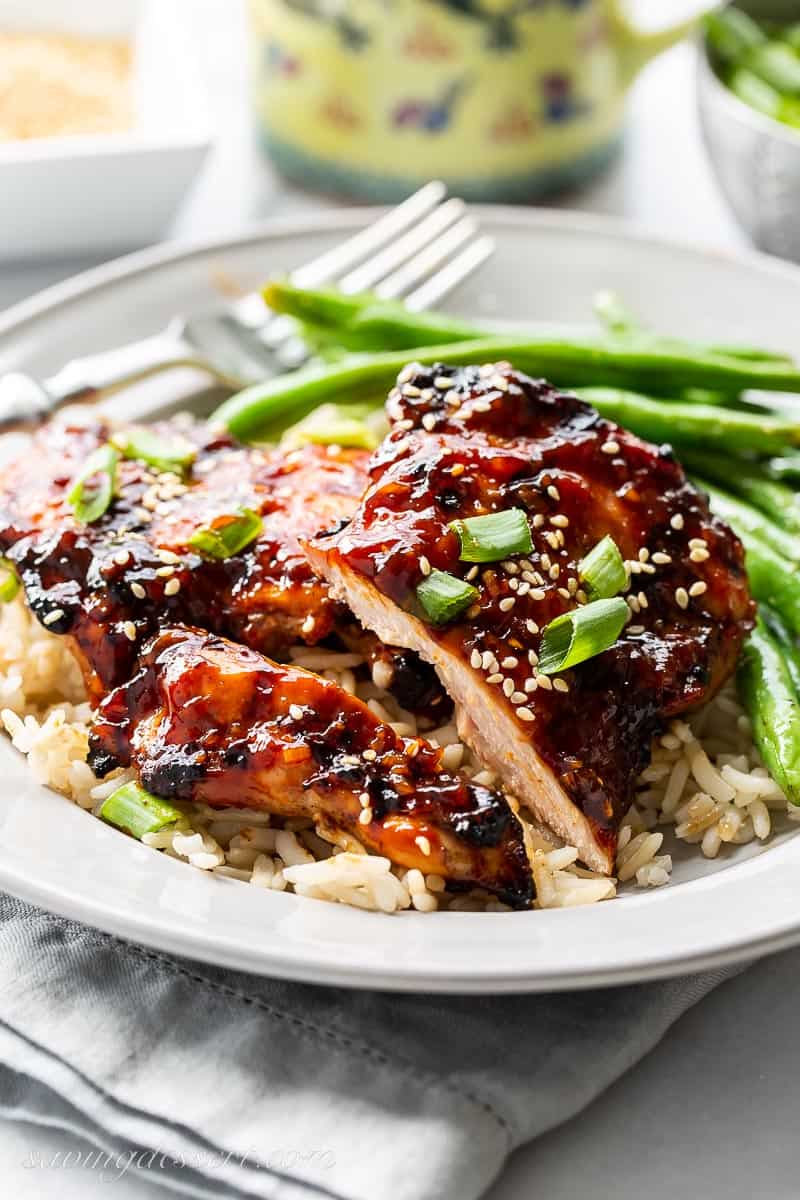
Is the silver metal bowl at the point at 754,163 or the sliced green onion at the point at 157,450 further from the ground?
the sliced green onion at the point at 157,450

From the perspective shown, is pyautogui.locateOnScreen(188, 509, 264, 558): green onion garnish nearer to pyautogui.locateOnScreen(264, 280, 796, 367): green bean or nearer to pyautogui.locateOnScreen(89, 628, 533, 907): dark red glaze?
pyautogui.locateOnScreen(89, 628, 533, 907): dark red glaze

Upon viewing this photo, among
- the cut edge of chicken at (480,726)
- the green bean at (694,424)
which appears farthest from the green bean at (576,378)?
the cut edge of chicken at (480,726)

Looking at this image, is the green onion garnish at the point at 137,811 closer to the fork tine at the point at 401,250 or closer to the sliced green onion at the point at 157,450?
the sliced green onion at the point at 157,450

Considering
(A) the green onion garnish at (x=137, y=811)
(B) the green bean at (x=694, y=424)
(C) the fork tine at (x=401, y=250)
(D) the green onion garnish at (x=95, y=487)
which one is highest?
(D) the green onion garnish at (x=95, y=487)

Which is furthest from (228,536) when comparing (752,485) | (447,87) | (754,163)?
(754,163)

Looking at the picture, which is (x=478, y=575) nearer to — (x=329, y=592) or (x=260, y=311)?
(x=329, y=592)

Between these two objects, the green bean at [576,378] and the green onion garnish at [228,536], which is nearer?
the green onion garnish at [228,536]

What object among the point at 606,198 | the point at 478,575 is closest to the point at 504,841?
the point at 478,575
